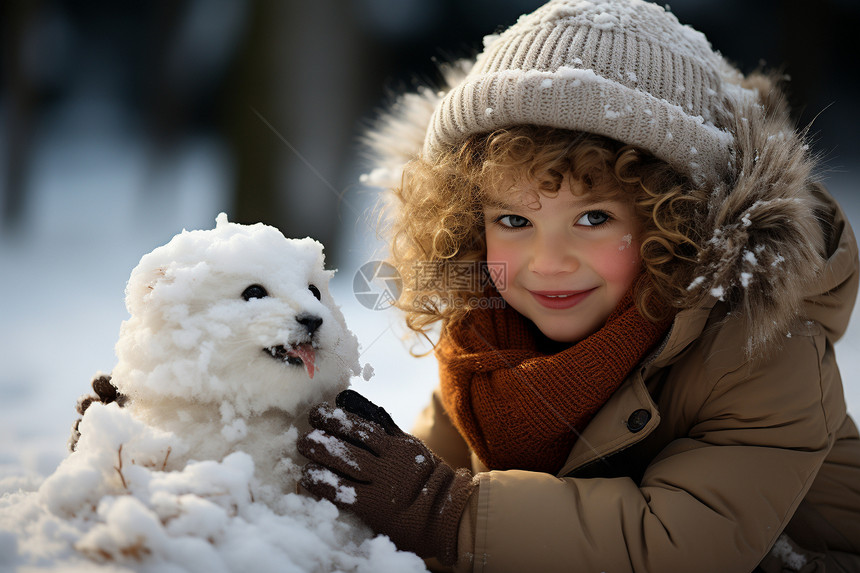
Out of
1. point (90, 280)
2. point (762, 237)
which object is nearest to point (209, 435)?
point (762, 237)

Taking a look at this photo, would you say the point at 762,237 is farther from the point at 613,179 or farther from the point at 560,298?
the point at 560,298

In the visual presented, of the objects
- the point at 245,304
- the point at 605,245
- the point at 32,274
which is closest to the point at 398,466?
the point at 245,304

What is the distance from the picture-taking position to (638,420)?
1099 millimetres

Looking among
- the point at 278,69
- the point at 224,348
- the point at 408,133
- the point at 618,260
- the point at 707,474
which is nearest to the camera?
the point at 224,348

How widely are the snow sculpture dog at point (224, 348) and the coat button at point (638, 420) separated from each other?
0.56 m

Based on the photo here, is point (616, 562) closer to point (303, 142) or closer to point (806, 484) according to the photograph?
point (806, 484)

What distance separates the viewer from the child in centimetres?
95

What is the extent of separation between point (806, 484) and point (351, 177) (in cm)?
242

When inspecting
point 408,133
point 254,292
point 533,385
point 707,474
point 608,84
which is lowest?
point 707,474

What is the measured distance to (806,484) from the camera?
1.04m

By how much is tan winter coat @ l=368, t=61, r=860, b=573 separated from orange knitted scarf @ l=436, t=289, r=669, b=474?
5cm

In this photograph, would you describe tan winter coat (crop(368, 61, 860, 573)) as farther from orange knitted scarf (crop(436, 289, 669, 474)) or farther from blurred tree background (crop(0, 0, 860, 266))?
blurred tree background (crop(0, 0, 860, 266))

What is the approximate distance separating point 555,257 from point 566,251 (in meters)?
0.03

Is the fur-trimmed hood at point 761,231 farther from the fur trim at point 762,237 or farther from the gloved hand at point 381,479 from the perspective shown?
the gloved hand at point 381,479
